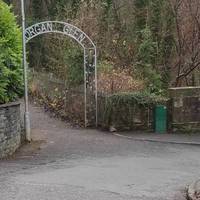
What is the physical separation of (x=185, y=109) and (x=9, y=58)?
7.59 m

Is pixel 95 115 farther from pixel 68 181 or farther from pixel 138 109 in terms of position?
pixel 68 181

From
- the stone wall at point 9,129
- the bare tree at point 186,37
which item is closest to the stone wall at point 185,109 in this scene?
the bare tree at point 186,37

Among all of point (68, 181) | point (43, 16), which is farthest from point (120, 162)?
point (43, 16)

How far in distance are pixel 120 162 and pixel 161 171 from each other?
1.63 meters

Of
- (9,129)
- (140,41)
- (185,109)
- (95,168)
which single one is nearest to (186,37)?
(140,41)

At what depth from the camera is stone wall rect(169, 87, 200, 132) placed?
71.1ft

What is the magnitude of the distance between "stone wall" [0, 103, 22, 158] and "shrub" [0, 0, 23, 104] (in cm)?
50

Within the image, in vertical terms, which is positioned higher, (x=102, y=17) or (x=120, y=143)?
(x=102, y=17)

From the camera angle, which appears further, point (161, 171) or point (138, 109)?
point (138, 109)

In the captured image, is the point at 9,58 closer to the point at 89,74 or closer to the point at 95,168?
the point at 95,168

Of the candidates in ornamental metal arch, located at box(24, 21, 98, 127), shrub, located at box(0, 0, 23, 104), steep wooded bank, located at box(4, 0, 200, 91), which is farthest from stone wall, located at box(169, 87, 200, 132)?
shrub, located at box(0, 0, 23, 104)

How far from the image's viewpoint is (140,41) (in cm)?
2861

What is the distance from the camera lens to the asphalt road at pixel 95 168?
1085cm

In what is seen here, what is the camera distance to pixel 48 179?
12.1 metres
